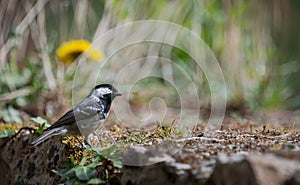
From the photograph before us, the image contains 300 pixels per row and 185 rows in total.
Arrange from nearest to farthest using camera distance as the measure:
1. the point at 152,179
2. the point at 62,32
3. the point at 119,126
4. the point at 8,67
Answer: the point at 152,179
the point at 119,126
the point at 8,67
the point at 62,32

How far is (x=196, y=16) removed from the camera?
5293 mm

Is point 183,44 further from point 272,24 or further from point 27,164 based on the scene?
point 27,164

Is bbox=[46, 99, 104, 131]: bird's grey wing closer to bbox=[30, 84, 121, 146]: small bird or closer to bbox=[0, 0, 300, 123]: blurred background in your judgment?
bbox=[30, 84, 121, 146]: small bird

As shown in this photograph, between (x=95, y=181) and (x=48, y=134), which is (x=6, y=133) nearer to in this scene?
(x=48, y=134)

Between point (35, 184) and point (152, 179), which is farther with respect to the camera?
point (35, 184)

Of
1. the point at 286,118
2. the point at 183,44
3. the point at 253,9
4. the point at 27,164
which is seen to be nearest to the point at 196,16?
the point at 183,44

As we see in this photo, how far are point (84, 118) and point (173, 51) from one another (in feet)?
8.42

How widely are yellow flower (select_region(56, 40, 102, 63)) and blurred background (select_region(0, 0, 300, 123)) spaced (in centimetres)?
8

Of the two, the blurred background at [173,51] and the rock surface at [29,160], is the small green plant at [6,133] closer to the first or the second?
the rock surface at [29,160]

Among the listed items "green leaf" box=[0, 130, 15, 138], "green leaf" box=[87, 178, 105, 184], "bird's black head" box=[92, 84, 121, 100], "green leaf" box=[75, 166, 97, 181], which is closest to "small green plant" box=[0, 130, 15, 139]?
"green leaf" box=[0, 130, 15, 138]

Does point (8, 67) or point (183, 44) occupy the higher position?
point (183, 44)

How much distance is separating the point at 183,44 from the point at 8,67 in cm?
169

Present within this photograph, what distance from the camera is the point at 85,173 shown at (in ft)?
7.23

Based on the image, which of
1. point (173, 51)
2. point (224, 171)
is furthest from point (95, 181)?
point (173, 51)
